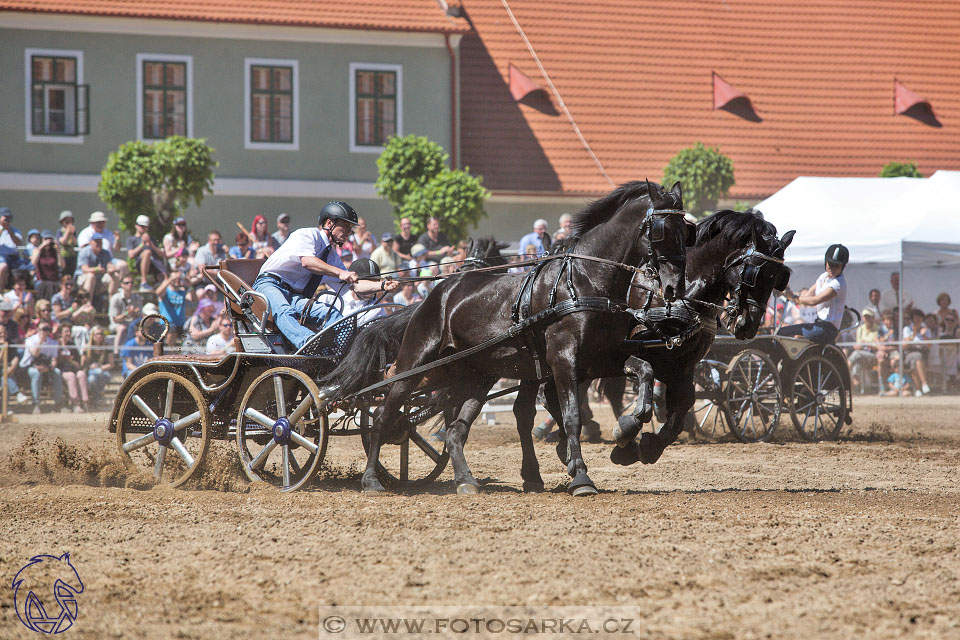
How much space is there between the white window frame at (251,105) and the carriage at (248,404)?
15.5 m

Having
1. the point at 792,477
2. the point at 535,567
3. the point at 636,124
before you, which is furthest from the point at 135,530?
the point at 636,124

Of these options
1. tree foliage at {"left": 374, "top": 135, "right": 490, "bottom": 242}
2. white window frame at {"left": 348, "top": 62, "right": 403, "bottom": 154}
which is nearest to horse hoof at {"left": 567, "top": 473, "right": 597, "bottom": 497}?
tree foliage at {"left": 374, "top": 135, "right": 490, "bottom": 242}

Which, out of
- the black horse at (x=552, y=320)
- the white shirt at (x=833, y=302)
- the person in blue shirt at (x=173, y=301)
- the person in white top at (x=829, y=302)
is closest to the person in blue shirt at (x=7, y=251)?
the person in blue shirt at (x=173, y=301)

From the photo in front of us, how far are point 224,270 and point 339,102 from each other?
15899 millimetres

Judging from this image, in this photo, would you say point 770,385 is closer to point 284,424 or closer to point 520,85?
point 284,424

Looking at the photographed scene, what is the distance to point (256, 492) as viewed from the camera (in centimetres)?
802

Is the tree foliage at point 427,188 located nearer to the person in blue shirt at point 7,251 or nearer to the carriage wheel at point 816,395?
the person in blue shirt at point 7,251

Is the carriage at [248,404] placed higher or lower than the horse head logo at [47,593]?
higher

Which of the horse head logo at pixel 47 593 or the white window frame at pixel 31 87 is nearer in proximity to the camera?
the horse head logo at pixel 47 593

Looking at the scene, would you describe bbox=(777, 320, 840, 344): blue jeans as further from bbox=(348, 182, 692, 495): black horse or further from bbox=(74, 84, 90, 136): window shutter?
bbox=(74, 84, 90, 136): window shutter

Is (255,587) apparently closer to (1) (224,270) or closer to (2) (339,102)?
(1) (224,270)

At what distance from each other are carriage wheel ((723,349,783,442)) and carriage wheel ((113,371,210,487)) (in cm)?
554

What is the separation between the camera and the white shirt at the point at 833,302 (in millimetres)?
12078

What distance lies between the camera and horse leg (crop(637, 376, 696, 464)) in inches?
295
